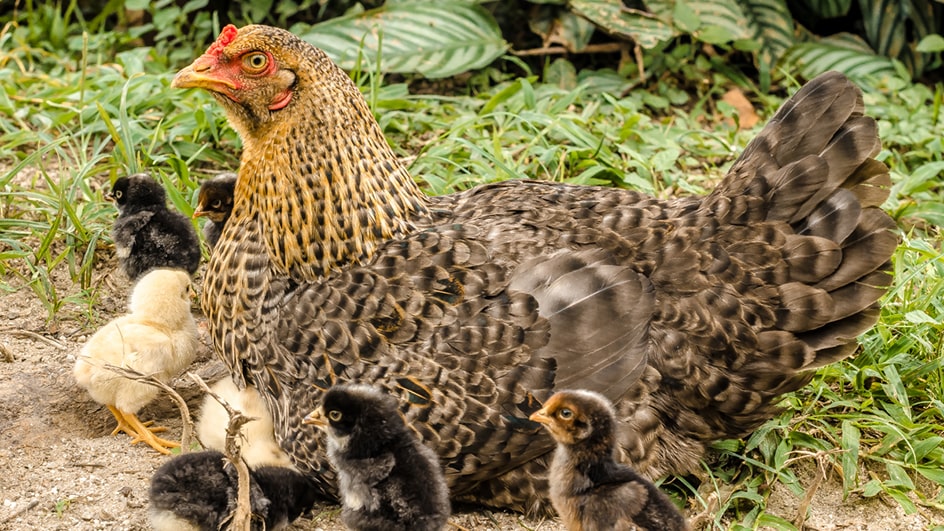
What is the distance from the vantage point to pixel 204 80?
12.7 feet

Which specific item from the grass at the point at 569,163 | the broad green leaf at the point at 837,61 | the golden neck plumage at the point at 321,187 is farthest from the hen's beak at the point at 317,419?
the broad green leaf at the point at 837,61

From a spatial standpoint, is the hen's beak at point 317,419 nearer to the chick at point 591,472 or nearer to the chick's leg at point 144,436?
the chick at point 591,472

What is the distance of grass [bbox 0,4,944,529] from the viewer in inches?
163

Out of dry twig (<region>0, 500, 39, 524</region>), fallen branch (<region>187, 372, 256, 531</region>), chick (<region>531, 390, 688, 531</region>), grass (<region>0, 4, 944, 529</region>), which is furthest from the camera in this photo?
grass (<region>0, 4, 944, 529</region>)

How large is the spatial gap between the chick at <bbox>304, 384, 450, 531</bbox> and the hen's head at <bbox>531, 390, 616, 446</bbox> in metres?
0.40

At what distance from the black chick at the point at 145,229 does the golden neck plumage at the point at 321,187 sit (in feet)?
3.78

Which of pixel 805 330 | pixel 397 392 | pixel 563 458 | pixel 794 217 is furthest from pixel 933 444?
pixel 397 392

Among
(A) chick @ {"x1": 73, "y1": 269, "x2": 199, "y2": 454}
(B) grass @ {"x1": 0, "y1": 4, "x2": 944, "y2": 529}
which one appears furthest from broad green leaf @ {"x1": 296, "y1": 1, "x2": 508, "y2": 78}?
(A) chick @ {"x1": 73, "y1": 269, "x2": 199, "y2": 454}

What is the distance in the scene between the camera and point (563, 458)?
3.52m

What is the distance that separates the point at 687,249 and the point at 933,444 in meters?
1.24

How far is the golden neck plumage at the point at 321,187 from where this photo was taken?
12.7 ft

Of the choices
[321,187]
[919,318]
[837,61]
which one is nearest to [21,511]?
[321,187]

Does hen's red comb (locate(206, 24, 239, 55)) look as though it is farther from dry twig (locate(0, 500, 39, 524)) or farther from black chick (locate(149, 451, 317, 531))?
dry twig (locate(0, 500, 39, 524))

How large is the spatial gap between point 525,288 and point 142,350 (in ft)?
5.13
